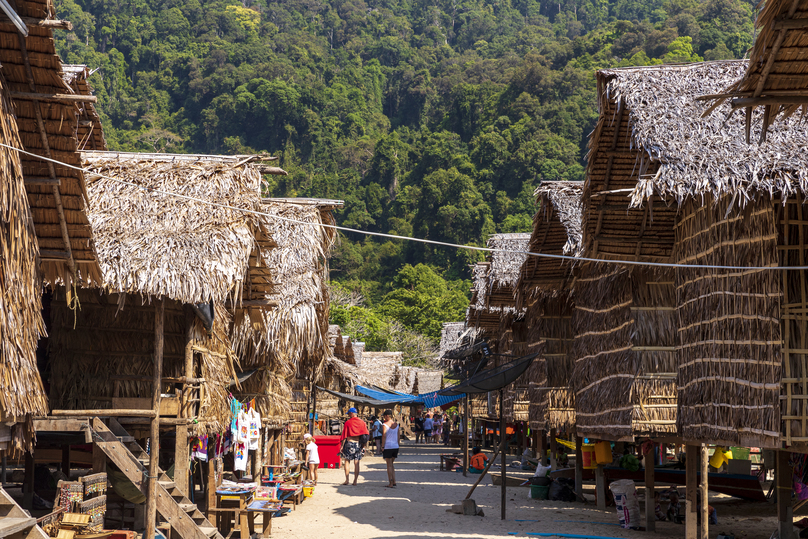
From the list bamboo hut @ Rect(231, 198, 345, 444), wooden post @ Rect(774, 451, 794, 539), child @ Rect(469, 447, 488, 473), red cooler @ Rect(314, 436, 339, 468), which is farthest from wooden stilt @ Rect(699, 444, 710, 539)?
red cooler @ Rect(314, 436, 339, 468)

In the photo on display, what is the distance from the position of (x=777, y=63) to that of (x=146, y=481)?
612 centimetres

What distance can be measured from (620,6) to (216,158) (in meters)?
76.8

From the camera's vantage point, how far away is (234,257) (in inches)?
294

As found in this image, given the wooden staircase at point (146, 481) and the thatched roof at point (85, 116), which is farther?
the thatched roof at point (85, 116)

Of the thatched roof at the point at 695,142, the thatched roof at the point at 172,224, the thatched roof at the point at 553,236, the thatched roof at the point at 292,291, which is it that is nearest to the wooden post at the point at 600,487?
the thatched roof at the point at 553,236

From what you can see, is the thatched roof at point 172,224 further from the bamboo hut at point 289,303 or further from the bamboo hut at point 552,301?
the bamboo hut at point 552,301

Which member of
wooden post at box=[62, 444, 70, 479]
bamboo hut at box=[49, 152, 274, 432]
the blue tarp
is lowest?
wooden post at box=[62, 444, 70, 479]

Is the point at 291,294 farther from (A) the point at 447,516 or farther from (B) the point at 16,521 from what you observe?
(B) the point at 16,521

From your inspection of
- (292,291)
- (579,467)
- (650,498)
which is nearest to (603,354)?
(650,498)

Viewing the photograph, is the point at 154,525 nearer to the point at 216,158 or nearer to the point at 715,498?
the point at 216,158

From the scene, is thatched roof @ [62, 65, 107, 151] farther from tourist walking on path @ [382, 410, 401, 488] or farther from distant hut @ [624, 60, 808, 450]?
tourist walking on path @ [382, 410, 401, 488]

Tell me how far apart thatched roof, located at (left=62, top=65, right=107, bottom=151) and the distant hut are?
18.2ft

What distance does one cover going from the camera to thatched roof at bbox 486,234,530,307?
14.4 meters

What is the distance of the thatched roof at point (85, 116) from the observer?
8.72m
